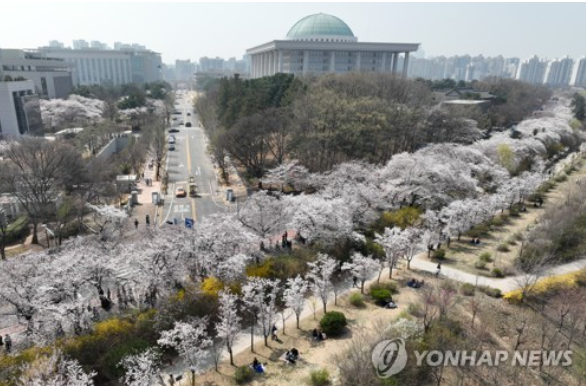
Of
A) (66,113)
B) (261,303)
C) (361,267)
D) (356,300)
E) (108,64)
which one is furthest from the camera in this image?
(108,64)

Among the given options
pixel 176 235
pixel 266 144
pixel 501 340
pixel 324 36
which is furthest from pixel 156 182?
pixel 324 36

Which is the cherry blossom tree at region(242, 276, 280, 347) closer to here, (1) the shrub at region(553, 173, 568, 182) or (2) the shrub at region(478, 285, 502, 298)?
(2) the shrub at region(478, 285, 502, 298)

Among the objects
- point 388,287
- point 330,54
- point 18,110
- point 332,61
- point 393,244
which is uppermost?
point 330,54

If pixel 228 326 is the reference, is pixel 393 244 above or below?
above

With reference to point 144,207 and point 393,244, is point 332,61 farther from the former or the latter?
point 393,244

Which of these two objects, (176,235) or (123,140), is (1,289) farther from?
(123,140)

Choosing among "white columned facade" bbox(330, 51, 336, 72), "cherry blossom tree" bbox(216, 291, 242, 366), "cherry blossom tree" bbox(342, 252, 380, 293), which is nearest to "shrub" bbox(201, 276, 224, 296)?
"cherry blossom tree" bbox(216, 291, 242, 366)

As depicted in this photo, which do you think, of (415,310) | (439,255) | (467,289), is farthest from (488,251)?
(415,310)
